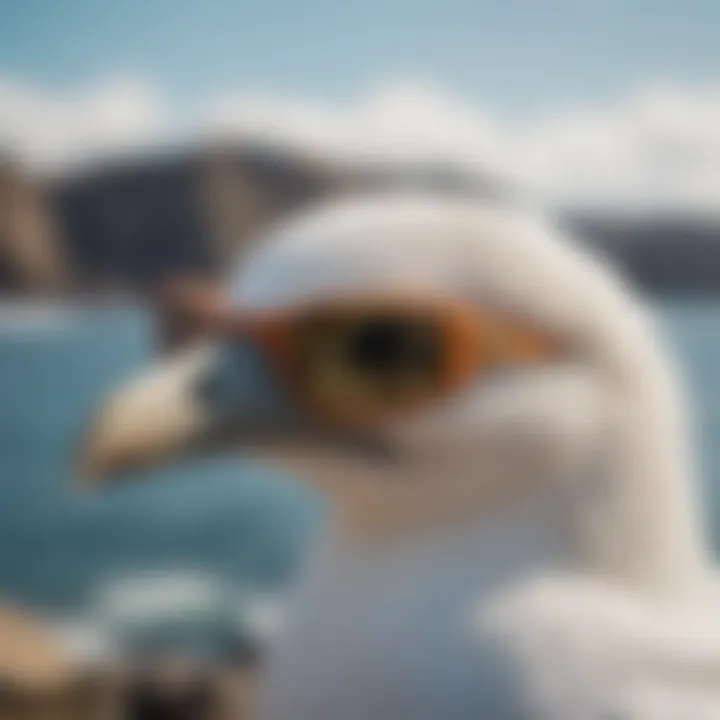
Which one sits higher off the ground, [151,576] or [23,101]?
[23,101]

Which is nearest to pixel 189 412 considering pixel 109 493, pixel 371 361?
pixel 371 361

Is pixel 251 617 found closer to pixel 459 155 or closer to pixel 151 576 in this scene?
pixel 151 576

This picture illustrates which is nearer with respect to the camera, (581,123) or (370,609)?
(370,609)

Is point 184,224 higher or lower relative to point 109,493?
higher

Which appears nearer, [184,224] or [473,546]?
[473,546]

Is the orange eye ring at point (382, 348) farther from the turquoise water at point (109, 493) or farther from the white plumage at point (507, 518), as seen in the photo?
the turquoise water at point (109, 493)

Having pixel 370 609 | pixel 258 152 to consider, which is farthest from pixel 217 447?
pixel 258 152

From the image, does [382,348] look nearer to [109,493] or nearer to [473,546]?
[473,546]
